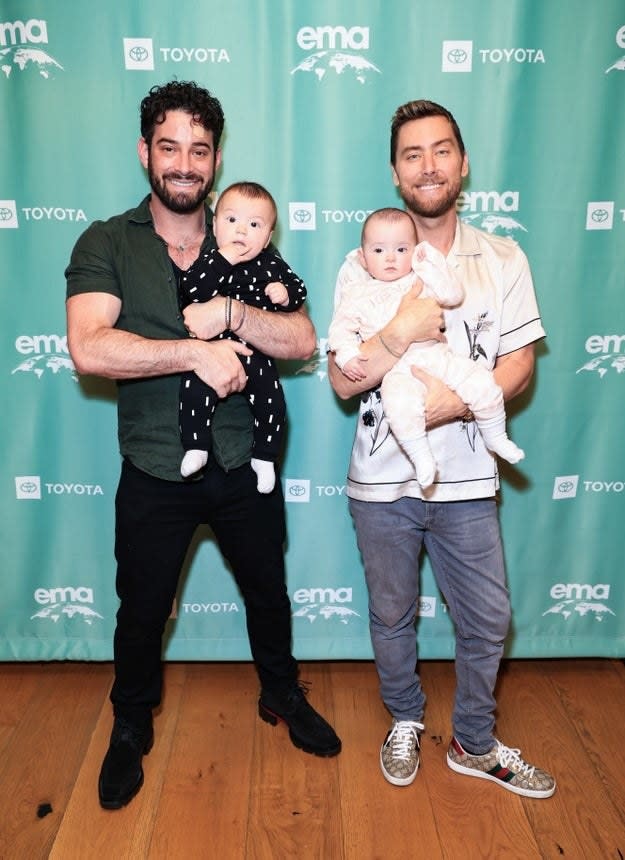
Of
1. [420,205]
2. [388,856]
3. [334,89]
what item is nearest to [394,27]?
[334,89]

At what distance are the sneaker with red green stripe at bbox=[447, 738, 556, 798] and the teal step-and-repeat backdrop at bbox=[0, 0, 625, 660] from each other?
1.94ft

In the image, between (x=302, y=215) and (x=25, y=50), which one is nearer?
(x=25, y=50)

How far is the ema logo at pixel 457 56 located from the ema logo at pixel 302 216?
609 mm

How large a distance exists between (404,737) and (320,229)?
1.68m

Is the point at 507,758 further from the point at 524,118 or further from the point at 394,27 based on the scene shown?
the point at 394,27

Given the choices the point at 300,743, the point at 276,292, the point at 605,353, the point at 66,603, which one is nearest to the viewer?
the point at 276,292

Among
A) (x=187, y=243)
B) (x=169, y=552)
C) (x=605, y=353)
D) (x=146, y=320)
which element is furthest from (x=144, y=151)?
(x=605, y=353)

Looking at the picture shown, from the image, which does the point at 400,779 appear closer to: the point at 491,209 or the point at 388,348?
the point at 388,348

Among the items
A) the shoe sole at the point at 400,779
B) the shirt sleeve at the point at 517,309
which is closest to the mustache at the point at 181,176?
the shirt sleeve at the point at 517,309

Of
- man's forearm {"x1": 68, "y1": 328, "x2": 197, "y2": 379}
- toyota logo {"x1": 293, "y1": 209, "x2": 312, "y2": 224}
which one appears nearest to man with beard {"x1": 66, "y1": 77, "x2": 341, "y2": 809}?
man's forearm {"x1": 68, "y1": 328, "x2": 197, "y2": 379}

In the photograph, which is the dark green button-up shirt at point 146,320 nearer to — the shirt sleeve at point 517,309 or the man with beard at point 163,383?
the man with beard at point 163,383

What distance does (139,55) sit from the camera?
8.09 ft

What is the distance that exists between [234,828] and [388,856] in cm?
44

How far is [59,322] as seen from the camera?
2.68 metres
